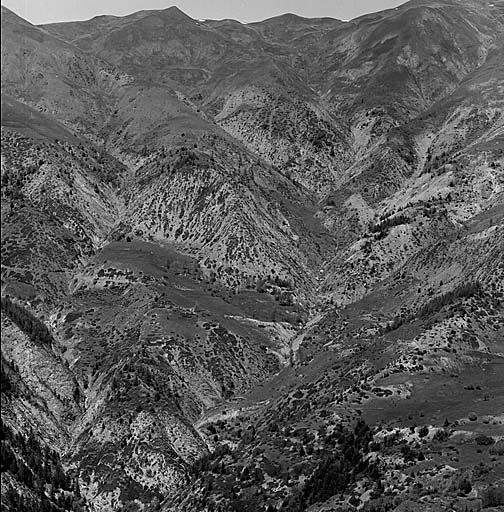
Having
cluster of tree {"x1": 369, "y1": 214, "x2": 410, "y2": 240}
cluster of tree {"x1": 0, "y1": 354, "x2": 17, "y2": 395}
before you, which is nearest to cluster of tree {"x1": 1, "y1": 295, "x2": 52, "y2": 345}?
cluster of tree {"x1": 0, "y1": 354, "x2": 17, "y2": 395}

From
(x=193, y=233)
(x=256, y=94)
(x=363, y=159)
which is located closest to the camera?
(x=193, y=233)

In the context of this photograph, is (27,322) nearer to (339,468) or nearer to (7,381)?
(7,381)

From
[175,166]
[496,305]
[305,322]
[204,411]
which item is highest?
[175,166]

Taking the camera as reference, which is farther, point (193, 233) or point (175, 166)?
point (175, 166)

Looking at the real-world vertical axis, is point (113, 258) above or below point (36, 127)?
below

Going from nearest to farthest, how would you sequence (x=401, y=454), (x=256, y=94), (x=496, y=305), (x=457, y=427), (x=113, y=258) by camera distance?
(x=401, y=454)
(x=457, y=427)
(x=496, y=305)
(x=113, y=258)
(x=256, y=94)

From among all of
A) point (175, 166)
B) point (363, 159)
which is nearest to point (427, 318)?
point (175, 166)

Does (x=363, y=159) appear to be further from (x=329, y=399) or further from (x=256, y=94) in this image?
(x=329, y=399)
